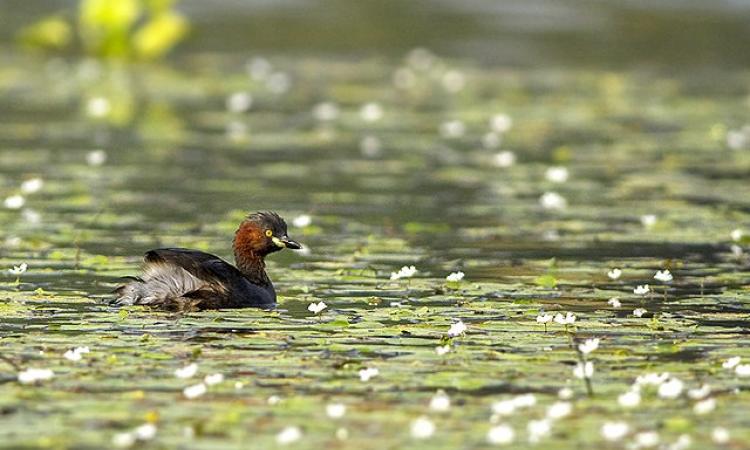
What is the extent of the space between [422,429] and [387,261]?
20.4 ft

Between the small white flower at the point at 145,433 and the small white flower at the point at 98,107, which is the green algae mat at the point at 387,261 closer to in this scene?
the small white flower at the point at 145,433

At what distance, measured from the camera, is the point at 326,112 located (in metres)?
26.1

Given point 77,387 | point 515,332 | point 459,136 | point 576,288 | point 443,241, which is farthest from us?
point 459,136

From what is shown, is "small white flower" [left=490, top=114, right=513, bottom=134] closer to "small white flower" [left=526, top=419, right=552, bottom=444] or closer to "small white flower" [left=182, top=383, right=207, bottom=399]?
"small white flower" [left=182, top=383, right=207, bottom=399]

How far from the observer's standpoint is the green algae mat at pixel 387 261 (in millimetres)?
8945

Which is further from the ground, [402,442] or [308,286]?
[308,286]

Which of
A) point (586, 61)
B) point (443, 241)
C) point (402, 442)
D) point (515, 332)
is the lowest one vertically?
point (402, 442)

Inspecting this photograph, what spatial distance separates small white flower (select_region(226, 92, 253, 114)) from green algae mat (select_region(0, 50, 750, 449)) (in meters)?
0.07

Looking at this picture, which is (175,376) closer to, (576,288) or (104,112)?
(576,288)

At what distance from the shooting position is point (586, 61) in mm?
34000

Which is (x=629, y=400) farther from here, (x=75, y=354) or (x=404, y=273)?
(x=404, y=273)

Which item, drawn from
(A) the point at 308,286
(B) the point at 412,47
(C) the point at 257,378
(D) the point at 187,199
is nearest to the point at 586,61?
(B) the point at 412,47

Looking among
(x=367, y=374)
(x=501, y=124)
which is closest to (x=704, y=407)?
(x=367, y=374)

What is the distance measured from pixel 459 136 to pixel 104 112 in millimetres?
5269
